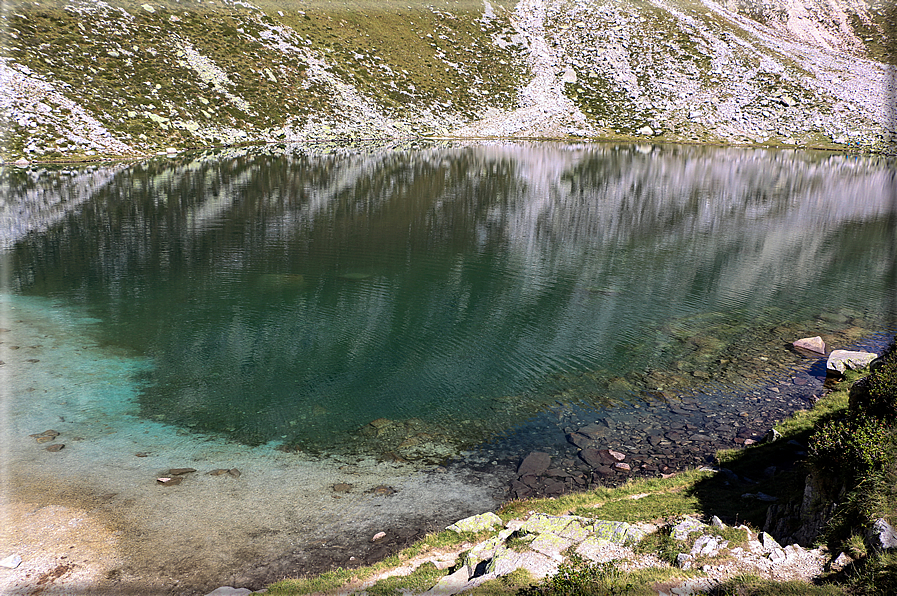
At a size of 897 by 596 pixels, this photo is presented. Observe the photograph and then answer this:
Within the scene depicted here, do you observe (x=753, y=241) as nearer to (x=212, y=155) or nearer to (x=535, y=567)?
(x=535, y=567)

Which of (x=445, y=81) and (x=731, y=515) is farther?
(x=445, y=81)

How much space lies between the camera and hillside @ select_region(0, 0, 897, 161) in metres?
93.8

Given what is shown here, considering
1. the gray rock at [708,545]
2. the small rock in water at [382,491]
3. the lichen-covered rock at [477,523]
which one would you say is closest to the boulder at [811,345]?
the gray rock at [708,545]

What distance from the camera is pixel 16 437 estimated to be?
17.3 metres

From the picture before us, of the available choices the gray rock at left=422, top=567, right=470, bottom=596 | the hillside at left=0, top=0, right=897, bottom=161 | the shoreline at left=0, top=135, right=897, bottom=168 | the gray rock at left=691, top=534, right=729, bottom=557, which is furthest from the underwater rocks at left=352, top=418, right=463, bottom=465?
the shoreline at left=0, top=135, right=897, bottom=168

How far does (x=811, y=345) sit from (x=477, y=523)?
63.9 feet

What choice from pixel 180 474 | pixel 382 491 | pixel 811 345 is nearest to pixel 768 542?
pixel 382 491

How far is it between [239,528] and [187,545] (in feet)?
3.70

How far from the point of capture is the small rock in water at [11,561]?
1192 cm

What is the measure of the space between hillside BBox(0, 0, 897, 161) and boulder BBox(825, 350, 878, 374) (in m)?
91.4

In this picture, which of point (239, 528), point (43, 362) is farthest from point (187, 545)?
point (43, 362)

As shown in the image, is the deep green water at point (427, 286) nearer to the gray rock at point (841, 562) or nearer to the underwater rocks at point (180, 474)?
the underwater rocks at point (180, 474)

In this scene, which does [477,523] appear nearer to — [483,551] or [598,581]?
[483,551]

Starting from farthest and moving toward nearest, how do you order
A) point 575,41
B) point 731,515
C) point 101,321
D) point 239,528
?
point 575,41, point 101,321, point 239,528, point 731,515
